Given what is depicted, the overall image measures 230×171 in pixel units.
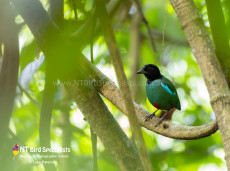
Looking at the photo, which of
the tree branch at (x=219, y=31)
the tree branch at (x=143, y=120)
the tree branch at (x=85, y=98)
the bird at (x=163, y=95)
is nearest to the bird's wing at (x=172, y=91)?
the bird at (x=163, y=95)

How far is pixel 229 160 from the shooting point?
1.76m

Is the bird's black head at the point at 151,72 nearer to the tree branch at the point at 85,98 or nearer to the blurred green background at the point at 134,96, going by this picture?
the blurred green background at the point at 134,96

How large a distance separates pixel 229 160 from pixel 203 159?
2713 mm

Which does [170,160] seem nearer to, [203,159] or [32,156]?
[203,159]

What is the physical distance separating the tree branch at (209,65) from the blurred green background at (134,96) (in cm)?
83

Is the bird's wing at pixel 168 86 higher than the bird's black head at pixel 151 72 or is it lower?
lower

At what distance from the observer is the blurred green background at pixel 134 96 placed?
341 centimetres

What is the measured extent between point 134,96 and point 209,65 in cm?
259

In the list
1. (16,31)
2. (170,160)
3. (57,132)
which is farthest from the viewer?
(57,132)

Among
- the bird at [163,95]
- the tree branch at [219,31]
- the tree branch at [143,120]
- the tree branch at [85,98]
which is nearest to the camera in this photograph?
the tree branch at [219,31]

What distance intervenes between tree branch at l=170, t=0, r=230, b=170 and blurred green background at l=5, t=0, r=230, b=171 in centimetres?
83

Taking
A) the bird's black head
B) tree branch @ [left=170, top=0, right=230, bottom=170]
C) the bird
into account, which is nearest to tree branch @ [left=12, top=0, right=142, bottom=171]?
tree branch @ [left=170, top=0, right=230, bottom=170]

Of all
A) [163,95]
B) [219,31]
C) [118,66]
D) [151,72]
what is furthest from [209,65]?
[151,72]

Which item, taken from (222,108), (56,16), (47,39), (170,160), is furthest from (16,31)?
(170,160)
